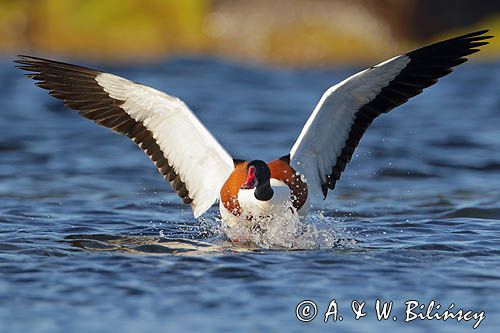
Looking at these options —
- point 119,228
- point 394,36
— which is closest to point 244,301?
point 119,228

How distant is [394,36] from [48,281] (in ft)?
46.4

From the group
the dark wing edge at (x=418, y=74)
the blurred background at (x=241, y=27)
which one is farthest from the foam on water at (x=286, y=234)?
the blurred background at (x=241, y=27)

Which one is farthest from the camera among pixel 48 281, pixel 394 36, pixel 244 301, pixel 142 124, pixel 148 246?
pixel 394 36

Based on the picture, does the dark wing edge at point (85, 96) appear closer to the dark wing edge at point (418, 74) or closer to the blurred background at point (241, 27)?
the dark wing edge at point (418, 74)

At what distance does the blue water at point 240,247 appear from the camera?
6.52 metres

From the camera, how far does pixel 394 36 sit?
66.1 feet

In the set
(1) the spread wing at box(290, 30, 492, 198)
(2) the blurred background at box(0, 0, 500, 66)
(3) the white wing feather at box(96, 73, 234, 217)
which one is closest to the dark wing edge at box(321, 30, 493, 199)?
(1) the spread wing at box(290, 30, 492, 198)

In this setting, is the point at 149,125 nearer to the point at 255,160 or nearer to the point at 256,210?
the point at 255,160

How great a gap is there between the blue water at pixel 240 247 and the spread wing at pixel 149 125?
1.53 feet

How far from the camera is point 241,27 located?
68.7 ft

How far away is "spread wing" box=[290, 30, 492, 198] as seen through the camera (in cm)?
855

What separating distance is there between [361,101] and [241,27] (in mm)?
12446

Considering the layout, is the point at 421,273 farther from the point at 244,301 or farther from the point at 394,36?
the point at 394,36

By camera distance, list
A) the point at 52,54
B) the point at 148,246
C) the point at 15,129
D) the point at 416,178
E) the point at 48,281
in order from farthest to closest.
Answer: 1. the point at 52,54
2. the point at 15,129
3. the point at 416,178
4. the point at 148,246
5. the point at 48,281
